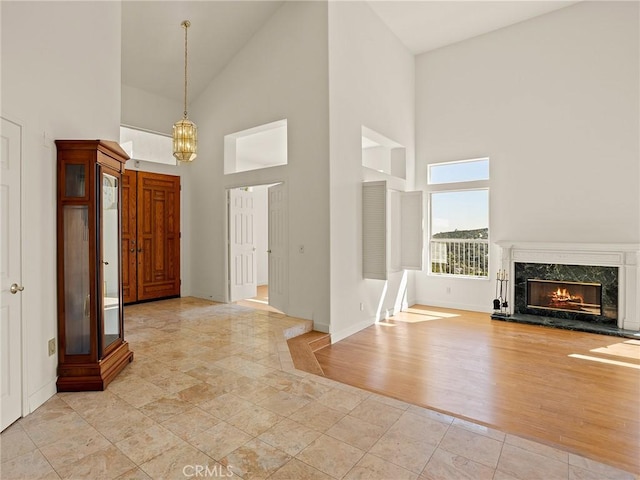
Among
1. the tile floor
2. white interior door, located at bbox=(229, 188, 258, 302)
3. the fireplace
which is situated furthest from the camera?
white interior door, located at bbox=(229, 188, 258, 302)

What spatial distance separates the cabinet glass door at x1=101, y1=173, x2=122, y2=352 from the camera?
3.13 meters

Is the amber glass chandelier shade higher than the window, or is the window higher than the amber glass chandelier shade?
the amber glass chandelier shade

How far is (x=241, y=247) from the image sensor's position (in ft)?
21.7

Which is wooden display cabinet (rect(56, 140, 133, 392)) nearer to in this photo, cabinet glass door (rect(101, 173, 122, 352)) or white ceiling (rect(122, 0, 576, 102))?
cabinet glass door (rect(101, 173, 122, 352))

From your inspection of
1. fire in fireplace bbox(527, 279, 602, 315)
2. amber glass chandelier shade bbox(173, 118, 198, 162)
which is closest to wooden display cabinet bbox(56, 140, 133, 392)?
amber glass chandelier shade bbox(173, 118, 198, 162)

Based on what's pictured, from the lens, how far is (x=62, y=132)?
114 inches

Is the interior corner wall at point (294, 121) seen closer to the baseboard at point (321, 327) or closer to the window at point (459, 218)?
the baseboard at point (321, 327)

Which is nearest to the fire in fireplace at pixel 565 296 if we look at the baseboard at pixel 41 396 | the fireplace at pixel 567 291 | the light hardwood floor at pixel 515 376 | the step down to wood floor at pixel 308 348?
the fireplace at pixel 567 291

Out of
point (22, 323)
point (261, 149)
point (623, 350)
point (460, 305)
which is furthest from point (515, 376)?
point (261, 149)

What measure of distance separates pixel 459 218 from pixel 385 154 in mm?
2136

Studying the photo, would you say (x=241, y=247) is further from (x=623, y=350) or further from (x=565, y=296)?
(x=623, y=350)

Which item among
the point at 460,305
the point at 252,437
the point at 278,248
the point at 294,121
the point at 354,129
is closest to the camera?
the point at 252,437

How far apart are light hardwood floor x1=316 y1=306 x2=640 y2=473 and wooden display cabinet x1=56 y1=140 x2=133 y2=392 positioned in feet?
7.47

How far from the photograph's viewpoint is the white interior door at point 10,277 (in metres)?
2.34
